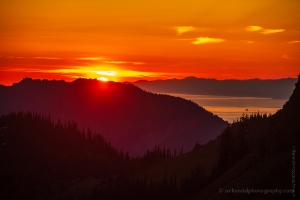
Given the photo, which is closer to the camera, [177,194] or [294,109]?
[294,109]

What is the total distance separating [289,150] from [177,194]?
74334 millimetres

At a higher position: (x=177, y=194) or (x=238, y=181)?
(x=238, y=181)

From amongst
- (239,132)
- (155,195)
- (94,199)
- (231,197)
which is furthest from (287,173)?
(94,199)

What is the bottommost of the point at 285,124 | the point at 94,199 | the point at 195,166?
the point at 94,199

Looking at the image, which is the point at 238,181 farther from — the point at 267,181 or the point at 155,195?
the point at 155,195

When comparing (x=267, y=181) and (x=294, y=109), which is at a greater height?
(x=294, y=109)

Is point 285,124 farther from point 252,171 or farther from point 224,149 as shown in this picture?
point 224,149

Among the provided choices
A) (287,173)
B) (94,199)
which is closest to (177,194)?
(94,199)

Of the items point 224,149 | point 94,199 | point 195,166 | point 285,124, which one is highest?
point 285,124

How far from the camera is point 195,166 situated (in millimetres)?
187125

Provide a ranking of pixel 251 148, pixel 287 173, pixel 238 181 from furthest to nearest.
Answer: pixel 251 148 → pixel 238 181 → pixel 287 173

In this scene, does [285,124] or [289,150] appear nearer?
[289,150]

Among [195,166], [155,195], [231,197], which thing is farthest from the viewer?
[195,166]

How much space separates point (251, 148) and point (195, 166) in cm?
5430
